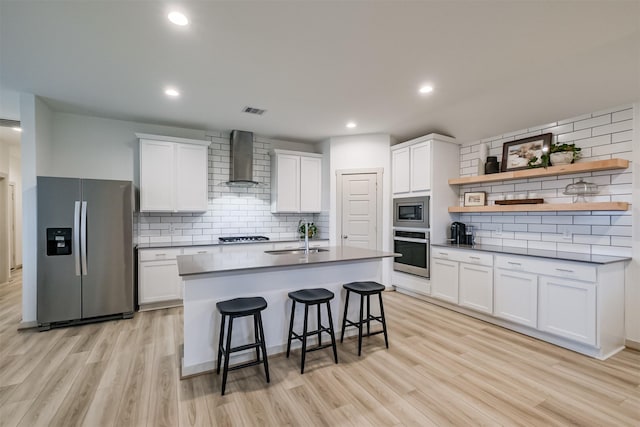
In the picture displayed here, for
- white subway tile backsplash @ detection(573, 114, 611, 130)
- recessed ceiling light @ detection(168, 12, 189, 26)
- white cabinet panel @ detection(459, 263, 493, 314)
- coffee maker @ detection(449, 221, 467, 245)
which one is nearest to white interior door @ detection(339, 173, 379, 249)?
coffee maker @ detection(449, 221, 467, 245)

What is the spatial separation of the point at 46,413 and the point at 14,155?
6.59m

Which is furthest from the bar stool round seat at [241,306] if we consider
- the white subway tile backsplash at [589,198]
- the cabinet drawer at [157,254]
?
the white subway tile backsplash at [589,198]

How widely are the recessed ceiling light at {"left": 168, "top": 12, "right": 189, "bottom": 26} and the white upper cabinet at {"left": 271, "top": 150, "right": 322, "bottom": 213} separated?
297 centimetres

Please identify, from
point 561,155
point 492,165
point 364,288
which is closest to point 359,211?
point 492,165

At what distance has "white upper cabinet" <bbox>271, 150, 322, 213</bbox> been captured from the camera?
200 inches

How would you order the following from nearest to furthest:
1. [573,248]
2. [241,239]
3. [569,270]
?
[569,270] → [573,248] → [241,239]

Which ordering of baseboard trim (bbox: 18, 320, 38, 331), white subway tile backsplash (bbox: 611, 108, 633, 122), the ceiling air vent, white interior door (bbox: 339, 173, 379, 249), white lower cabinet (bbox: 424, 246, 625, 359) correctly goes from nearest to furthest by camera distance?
white lower cabinet (bbox: 424, 246, 625, 359) < white subway tile backsplash (bbox: 611, 108, 633, 122) < baseboard trim (bbox: 18, 320, 38, 331) < the ceiling air vent < white interior door (bbox: 339, 173, 379, 249)

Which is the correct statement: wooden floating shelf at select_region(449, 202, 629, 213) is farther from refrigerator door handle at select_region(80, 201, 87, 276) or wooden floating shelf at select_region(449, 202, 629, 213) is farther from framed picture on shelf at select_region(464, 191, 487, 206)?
refrigerator door handle at select_region(80, 201, 87, 276)

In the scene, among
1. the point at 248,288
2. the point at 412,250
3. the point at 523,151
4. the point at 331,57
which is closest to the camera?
the point at 331,57

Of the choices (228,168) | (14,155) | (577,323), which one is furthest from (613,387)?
(14,155)

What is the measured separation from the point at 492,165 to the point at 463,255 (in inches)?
53.3

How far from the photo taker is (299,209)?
5207mm

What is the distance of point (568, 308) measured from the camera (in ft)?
9.36

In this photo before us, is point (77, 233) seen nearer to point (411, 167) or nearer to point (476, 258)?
point (411, 167)
